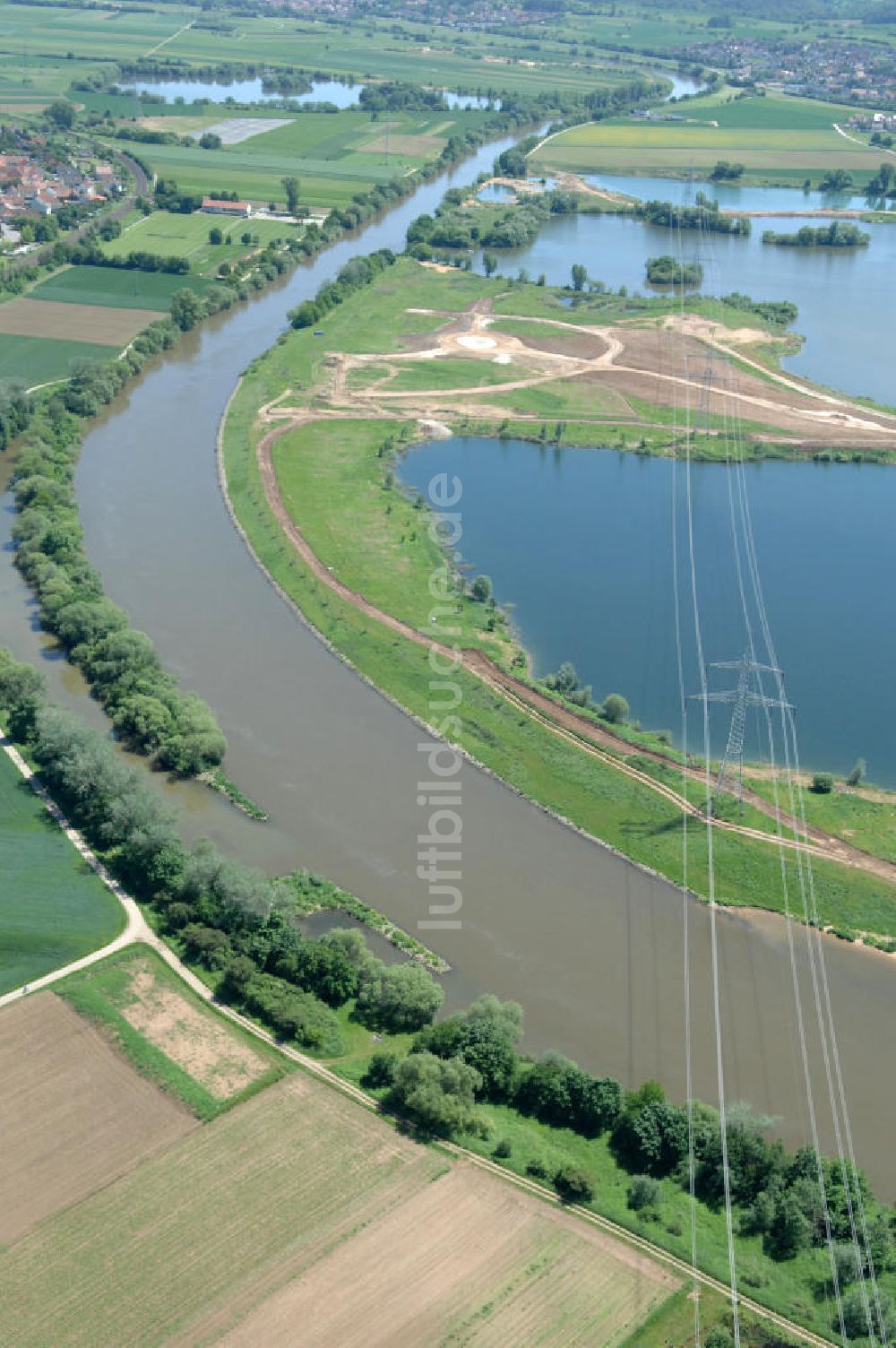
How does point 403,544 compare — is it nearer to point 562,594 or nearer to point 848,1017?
point 562,594

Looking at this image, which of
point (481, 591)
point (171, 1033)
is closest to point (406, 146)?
point (481, 591)

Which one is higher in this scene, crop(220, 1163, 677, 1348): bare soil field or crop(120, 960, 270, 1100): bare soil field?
crop(120, 960, 270, 1100): bare soil field

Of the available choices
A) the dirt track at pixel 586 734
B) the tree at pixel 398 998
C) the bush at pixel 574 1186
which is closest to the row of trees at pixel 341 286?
the dirt track at pixel 586 734

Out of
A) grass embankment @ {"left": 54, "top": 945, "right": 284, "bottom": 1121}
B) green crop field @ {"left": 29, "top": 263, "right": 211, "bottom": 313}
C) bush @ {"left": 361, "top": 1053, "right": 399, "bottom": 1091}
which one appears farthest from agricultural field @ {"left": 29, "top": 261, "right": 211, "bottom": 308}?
bush @ {"left": 361, "top": 1053, "right": 399, "bottom": 1091}

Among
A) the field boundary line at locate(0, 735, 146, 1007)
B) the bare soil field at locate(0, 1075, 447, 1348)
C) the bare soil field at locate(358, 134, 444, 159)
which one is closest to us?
the bare soil field at locate(0, 1075, 447, 1348)

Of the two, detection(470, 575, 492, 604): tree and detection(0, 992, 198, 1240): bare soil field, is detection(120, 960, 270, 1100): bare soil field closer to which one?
detection(0, 992, 198, 1240): bare soil field

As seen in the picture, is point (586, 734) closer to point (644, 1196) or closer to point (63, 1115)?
point (644, 1196)

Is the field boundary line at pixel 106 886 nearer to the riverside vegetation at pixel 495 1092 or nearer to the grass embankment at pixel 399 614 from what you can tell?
the riverside vegetation at pixel 495 1092
